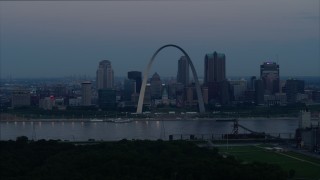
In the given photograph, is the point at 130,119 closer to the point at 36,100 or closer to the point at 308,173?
the point at 36,100

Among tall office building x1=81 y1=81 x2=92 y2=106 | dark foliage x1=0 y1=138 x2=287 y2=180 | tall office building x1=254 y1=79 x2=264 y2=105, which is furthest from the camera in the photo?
tall office building x1=254 y1=79 x2=264 y2=105

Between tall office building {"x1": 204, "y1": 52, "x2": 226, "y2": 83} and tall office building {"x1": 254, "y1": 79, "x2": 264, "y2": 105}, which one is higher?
tall office building {"x1": 204, "y1": 52, "x2": 226, "y2": 83}

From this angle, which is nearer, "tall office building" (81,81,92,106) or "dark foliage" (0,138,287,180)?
"dark foliage" (0,138,287,180)

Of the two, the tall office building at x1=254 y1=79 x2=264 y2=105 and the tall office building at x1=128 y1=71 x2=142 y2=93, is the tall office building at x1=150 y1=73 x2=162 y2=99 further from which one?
the tall office building at x1=254 y1=79 x2=264 y2=105

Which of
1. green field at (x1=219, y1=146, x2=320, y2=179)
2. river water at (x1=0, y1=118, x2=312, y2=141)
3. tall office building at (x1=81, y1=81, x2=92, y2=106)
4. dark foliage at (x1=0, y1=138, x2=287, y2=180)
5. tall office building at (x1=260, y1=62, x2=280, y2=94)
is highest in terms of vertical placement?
tall office building at (x1=260, y1=62, x2=280, y2=94)

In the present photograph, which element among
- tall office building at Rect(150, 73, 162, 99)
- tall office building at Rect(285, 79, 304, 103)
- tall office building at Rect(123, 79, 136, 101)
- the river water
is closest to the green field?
the river water

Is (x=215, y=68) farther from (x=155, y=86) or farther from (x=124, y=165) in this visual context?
(x=124, y=165)

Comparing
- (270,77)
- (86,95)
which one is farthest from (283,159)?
(270,77)

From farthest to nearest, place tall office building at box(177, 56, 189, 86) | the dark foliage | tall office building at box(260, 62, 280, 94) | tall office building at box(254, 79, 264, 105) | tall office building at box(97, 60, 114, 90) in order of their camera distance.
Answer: tall office building at box(97, 60, 114, 90), tall office building at box(177, 56, 189, 86), tall office building at box(260, 62, 280, 94), tall office building at box(254, 79, 264, 105), the dark foliage
